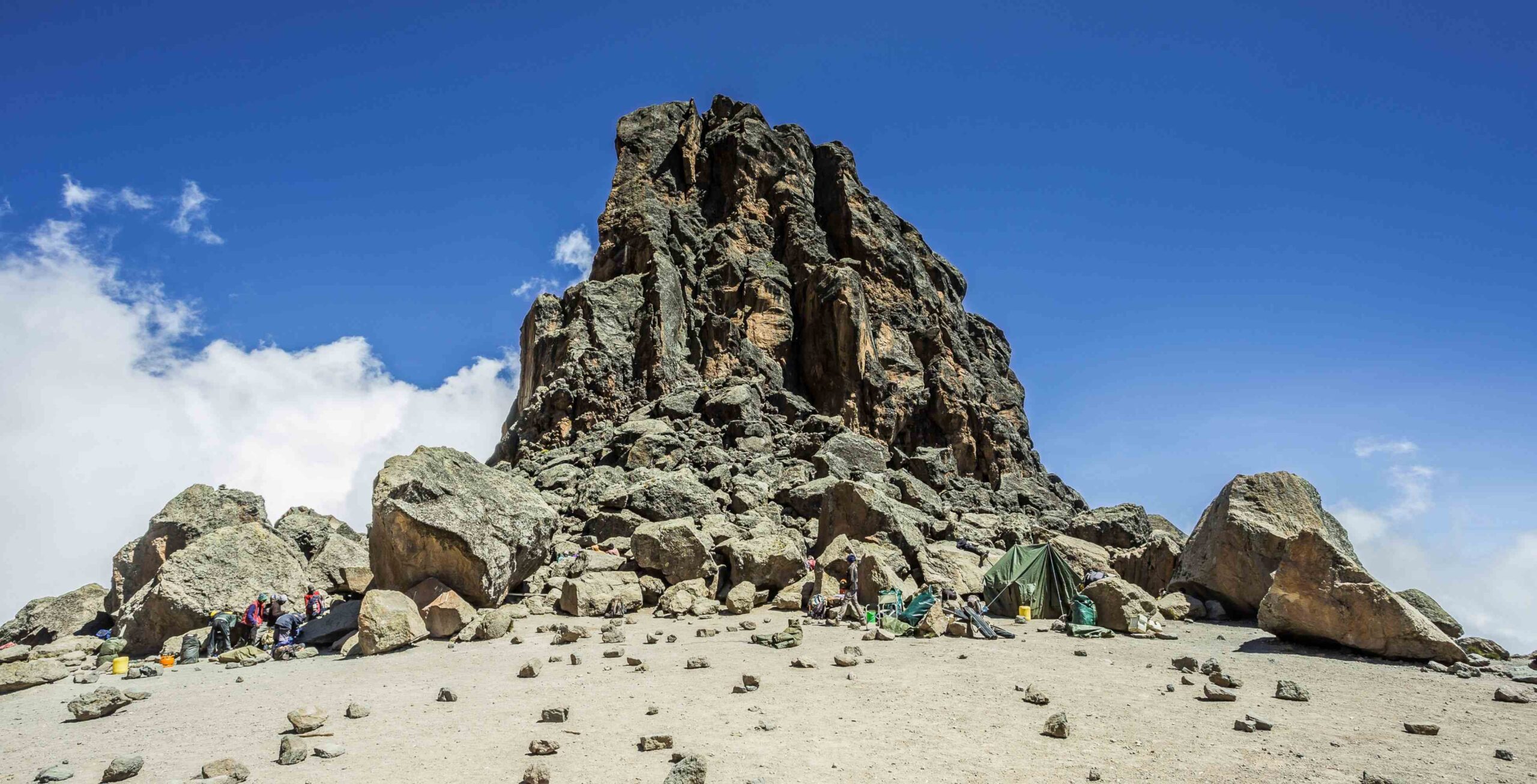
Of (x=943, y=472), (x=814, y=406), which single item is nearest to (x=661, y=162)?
(x=814, y=406)

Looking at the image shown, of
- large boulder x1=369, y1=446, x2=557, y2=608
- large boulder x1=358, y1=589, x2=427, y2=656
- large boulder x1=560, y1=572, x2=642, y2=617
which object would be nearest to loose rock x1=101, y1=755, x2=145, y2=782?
large boulder x1=358, y1=589, x2=427, y2=656

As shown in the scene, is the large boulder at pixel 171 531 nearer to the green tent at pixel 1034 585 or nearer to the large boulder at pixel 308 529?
the large boulder at pixel 308 529

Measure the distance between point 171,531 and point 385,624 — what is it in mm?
8851

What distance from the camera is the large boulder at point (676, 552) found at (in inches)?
749

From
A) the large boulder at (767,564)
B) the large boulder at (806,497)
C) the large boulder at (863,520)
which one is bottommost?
the large boulder at (767,564)

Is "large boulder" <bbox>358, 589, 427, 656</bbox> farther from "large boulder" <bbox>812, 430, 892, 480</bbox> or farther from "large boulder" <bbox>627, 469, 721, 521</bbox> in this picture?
"large boulder" <bbox>812, 430, 892, 480</bbox>

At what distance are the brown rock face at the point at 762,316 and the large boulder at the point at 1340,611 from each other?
86.2 ft

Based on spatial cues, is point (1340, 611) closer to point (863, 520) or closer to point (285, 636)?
point (863, 520)

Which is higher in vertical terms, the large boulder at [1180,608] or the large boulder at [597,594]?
the large boulder at [1180,608]

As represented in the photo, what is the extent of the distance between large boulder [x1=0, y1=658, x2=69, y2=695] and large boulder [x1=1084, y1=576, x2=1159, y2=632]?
17.6 metres

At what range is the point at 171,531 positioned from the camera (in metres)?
18.4

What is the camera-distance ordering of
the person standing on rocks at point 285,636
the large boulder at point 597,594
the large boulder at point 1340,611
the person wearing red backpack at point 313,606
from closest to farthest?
1. the large boulder at point 1340,611
2. the person standing on rocks at point 285,636
3. the person wearing red backpack at point 313,606
4. the large boulder at point 597,594

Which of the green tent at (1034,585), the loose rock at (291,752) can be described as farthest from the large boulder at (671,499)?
the loose rock at (291,752)

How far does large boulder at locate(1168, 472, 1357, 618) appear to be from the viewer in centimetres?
1562
